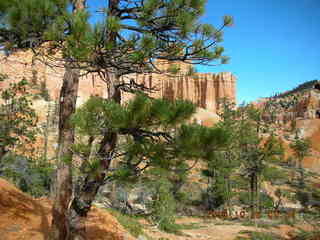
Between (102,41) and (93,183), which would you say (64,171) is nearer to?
(93,183)

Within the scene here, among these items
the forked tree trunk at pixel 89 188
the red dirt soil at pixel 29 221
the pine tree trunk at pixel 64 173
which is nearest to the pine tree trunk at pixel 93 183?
the forked tree trunk at pixel 89 188

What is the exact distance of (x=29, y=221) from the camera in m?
5.82

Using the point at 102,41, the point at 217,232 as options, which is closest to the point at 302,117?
the point at 217,232

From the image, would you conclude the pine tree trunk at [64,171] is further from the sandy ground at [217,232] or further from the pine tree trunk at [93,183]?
the sandy ground at [217,232]

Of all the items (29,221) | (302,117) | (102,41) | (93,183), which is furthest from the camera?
(302,117)

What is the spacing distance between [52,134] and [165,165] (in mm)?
26949

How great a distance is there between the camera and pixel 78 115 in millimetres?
2596

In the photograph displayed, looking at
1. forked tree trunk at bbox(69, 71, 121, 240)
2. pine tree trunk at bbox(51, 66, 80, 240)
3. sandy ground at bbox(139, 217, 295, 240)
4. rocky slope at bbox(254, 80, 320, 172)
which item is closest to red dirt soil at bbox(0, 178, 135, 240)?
pine tree trunk at bbox(51, 66, 80, 240)

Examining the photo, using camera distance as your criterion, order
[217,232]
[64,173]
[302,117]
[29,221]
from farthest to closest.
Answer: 1. [302,117]
2. [217,232]
3. [29,221]
4. [64,173]

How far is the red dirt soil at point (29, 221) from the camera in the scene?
17.0 feet

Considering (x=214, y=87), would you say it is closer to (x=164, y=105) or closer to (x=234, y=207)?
(x=234, y=207)

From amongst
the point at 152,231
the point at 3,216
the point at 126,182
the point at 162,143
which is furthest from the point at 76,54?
the point at 152,231

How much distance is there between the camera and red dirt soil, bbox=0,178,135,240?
17.0 feet

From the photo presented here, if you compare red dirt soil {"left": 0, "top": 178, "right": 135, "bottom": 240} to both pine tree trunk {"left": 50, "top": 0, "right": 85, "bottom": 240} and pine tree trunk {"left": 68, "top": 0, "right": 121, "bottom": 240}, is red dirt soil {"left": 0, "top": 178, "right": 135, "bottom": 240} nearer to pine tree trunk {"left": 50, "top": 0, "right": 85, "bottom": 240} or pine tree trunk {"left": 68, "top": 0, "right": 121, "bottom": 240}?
pine tree trunk {"left": 50, "top": 0, "right": 85, "bottom": 240}
